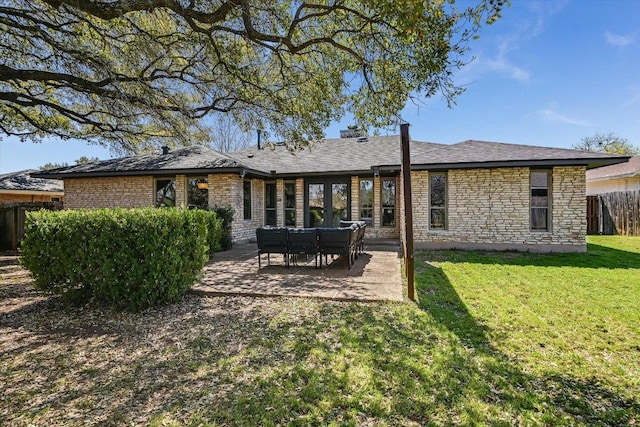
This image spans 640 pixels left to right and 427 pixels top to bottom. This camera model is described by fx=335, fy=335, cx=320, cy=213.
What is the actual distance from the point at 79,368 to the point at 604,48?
A: 14883 mm

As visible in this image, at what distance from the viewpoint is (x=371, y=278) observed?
6930 millimetres

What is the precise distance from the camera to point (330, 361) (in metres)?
3.49

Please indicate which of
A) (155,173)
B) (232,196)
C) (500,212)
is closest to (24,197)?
(155,173)

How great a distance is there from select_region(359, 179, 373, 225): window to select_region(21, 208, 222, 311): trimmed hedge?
8.67 meters

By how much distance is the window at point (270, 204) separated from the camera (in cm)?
1472

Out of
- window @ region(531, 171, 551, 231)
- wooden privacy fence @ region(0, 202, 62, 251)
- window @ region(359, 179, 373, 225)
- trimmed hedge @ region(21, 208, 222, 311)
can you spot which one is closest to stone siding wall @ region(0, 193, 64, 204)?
wooden privacy fence @ region(0, 202, 62, 251)

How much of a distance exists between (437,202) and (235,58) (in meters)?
7.70

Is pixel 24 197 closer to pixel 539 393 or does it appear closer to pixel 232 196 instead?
pixel 232 196

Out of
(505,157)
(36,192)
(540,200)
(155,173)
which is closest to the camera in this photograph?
(505,157)

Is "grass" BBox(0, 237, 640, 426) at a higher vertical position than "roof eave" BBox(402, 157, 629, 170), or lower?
lower

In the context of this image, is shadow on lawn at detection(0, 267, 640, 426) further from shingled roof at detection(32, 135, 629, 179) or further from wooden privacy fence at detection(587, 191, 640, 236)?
wooden privacy fence at detection(587, 191, 640, 236)

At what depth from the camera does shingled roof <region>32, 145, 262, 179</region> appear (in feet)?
39.7

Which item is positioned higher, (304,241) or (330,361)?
(304,241)

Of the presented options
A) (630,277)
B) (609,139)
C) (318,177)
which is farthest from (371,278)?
A: (609,139)
